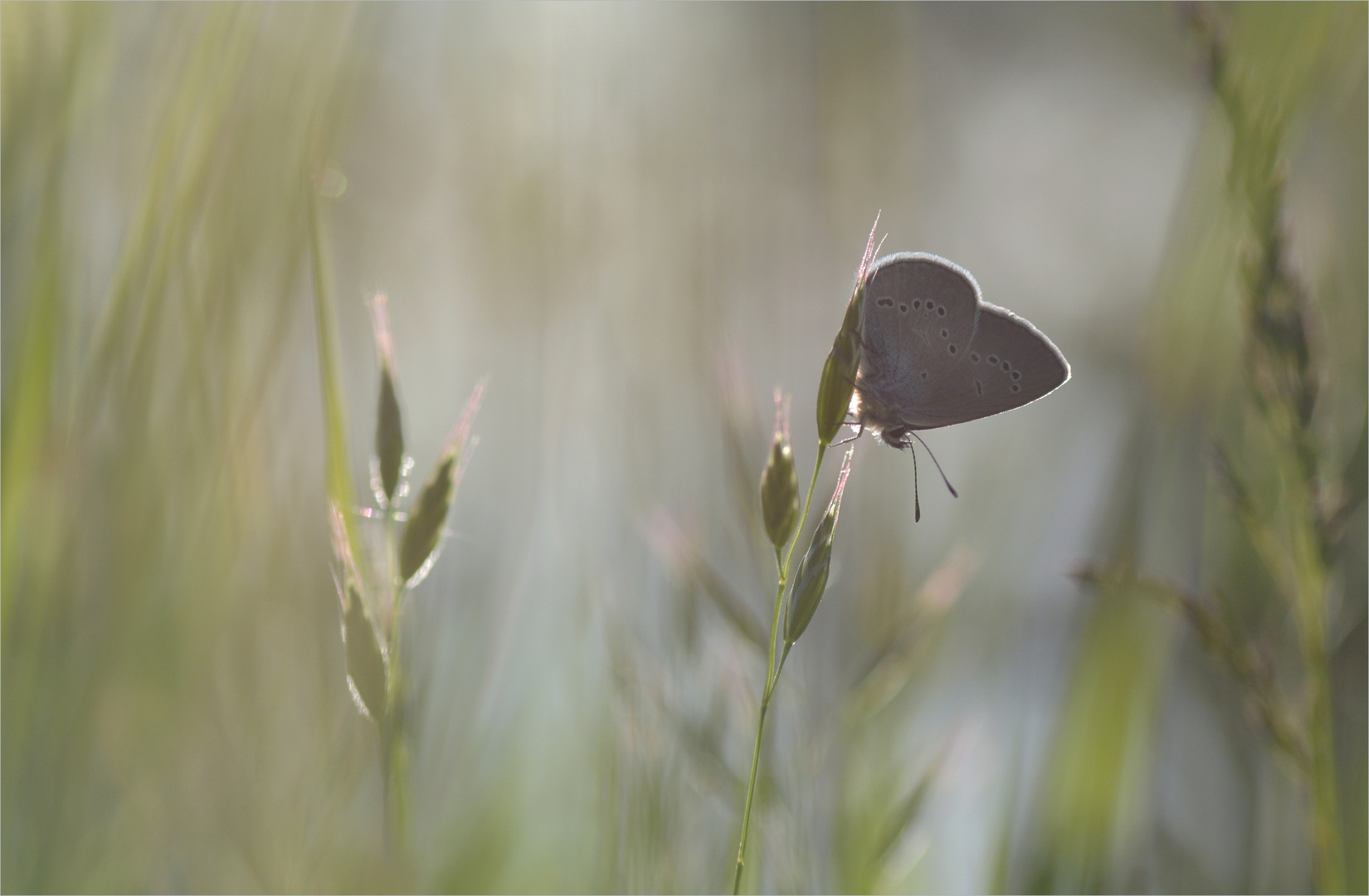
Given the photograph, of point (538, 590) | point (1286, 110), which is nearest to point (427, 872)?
point (538, 590)

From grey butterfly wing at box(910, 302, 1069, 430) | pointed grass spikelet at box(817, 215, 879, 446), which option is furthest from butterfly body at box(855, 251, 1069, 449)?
pointed grass spikelet at box(817, 215, 879, 446)

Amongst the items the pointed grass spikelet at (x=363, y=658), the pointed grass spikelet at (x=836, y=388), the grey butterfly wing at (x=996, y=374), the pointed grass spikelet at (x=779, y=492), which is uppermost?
the grey butterfly wing at (x=996, y=374)

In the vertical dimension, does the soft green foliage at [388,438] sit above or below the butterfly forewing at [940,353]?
below

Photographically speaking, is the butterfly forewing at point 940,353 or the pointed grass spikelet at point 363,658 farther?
the butterfly forewing at point 940,353

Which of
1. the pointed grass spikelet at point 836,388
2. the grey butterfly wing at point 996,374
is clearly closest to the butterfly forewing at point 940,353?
the grey butterfly wing at point 996,374

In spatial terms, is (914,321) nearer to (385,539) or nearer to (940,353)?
(940,353)

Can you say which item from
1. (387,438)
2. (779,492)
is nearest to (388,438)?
(387,438)

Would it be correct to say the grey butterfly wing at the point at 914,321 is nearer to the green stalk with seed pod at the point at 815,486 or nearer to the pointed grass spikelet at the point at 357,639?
the green stalk with seed pod at the point at 815,486
